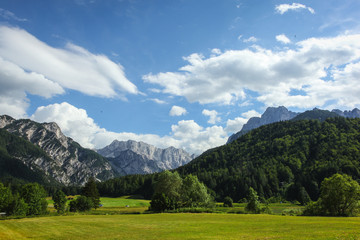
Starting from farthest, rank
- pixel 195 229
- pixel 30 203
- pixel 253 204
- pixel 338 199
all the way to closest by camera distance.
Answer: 1. pixel 30 203
2. pixel 253 204
3. pixel 338 199
4. pixel 195 229

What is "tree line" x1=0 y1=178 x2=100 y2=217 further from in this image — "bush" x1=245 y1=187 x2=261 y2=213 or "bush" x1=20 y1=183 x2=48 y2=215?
"bush" x1=245 y1=187 x2=261 y2=213

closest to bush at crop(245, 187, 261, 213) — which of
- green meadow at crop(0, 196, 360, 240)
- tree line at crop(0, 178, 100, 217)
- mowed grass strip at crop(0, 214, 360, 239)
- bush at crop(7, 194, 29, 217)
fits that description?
green meadow at crop(0, 196, 360, 240)

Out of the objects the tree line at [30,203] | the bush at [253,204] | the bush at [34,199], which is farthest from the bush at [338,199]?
the bush at [34,199]

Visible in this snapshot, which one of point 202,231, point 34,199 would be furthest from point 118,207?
point 202,231

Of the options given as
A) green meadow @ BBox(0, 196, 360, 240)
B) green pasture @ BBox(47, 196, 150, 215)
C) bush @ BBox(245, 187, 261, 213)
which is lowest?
green pasture @ BBox(47, 196, 150, 215)

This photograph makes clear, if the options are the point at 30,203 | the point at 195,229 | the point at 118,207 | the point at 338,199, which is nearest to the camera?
the point at 195,229

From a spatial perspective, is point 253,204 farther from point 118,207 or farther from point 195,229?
point 118,207

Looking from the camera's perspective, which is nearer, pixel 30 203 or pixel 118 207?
pixel 30 203

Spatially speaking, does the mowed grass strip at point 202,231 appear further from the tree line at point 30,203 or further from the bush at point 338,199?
the tree line at point 30,203

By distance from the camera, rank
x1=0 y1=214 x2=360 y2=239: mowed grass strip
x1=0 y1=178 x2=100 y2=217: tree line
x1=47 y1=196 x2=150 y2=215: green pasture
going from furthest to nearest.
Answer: x1=47 y1=196 x2=150 y2=215: green pasture
x1=0 y1=178 x2=100 y2=217: tree line
x1=0 y1=214 x2=360 y2=239: mowed grass strip

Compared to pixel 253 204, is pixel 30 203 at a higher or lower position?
higher

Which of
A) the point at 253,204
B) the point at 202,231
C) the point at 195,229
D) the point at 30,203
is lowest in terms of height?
the point at 253,204

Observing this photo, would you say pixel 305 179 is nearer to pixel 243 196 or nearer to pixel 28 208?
pixel 243 196

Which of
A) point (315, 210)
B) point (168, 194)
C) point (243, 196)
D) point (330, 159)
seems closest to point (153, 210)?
point (168, 194)
